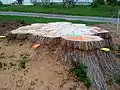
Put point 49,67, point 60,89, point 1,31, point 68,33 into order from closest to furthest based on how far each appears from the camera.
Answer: point 60,89
point 49,67
point 68,33
point 1,31

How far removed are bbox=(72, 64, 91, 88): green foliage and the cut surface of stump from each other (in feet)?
0.31

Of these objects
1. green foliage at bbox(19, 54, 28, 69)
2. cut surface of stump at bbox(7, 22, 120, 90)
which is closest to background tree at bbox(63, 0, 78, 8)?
cut surface of stump at bbox(7, 22, 120, 90)

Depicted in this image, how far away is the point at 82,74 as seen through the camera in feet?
24.8

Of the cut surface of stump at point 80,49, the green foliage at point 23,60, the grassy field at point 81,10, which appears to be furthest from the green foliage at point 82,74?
the grassy field at point 81,10

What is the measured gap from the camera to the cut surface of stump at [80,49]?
7719 millimetres

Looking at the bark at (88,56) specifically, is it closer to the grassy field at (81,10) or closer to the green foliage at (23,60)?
the green foliage at (23,60)

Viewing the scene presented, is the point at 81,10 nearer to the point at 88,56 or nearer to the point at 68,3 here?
the point at 68,3

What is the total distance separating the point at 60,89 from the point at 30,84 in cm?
65

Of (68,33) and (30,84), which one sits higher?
(68,33)

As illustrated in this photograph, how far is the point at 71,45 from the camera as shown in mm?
7773

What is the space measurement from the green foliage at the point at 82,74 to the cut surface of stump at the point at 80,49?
0.09 meters

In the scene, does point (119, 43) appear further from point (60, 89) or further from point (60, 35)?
point (60, 89)

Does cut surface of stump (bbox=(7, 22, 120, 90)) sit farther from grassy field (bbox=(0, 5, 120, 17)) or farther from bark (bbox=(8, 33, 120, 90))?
grassy field (bbox=(0, 5, 120, 17))

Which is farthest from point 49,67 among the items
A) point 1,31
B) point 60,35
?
point 1,31
